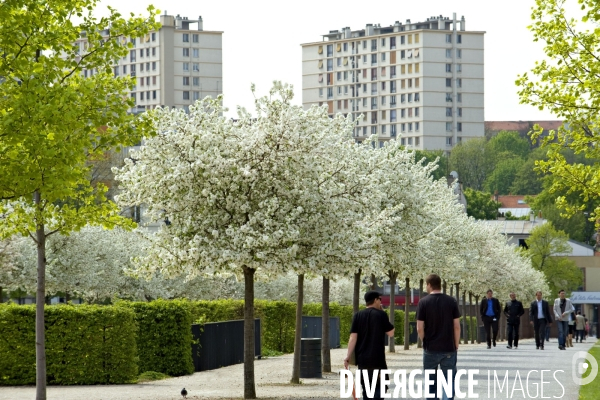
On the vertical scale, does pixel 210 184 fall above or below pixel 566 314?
above

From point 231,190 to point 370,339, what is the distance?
5031 mm

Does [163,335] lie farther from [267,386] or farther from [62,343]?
[267,386]

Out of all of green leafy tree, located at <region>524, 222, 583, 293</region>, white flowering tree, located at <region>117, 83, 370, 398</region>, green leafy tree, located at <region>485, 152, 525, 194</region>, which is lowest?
green leafy tree, located at <region>524, 222, 583, 293</region>

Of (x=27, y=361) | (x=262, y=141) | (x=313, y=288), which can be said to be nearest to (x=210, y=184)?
(x=262, y=141)

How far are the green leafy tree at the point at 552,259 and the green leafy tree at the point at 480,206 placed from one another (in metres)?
24.8

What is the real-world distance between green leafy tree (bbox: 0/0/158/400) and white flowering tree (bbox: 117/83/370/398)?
177 cm

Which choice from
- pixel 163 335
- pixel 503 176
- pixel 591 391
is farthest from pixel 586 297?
pixel 591 391

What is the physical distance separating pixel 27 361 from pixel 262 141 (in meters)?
6.84

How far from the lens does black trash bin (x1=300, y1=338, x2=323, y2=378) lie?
2473 centimetres

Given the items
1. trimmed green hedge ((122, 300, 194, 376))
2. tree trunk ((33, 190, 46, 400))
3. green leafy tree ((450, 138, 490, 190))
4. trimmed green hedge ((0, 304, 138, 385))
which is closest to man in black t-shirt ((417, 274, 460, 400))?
tree trunk ((33, 190, 46, 400))

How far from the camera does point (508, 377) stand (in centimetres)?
2356

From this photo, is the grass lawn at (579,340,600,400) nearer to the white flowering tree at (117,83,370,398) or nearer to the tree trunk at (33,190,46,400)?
the white flowering tree at (117,83,370,398)

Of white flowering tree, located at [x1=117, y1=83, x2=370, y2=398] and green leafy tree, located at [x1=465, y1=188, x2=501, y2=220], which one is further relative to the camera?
green leafy tree, located at [x1=465, y1=188, x2=501, y2=220]

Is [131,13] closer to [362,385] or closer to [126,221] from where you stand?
[126,221]
